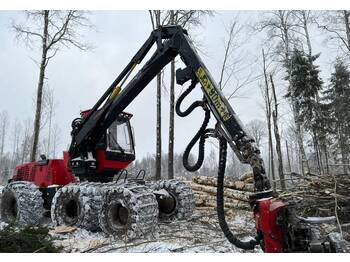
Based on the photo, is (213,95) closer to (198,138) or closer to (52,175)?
(198,138)

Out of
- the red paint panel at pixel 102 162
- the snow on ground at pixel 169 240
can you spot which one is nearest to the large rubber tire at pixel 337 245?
the snow on ground at pixel 169 240

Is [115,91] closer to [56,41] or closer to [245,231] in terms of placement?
[245,231]

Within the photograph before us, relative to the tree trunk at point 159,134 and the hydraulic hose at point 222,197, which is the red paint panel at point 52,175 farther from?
the tree trunk at point 159,134

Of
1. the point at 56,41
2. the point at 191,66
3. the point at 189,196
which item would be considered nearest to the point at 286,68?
the point at 56,41

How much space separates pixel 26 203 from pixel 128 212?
2.39 m

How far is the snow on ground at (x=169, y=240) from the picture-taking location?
14.8 ft

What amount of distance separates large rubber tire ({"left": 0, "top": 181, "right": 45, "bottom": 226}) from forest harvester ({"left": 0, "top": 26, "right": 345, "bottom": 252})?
0.02 meters

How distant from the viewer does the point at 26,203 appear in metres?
6.39

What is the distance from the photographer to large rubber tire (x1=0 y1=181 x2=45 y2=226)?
251 inches

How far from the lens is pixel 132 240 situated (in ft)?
16.0

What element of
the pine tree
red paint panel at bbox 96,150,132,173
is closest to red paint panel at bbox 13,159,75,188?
red paint panel at bbox 96,150,132,173

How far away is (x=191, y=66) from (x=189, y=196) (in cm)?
Answer: 311

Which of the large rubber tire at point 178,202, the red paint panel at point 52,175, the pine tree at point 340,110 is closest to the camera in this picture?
the large rubber tire at point 178,202

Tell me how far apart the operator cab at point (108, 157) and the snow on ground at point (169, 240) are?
1.15 m
